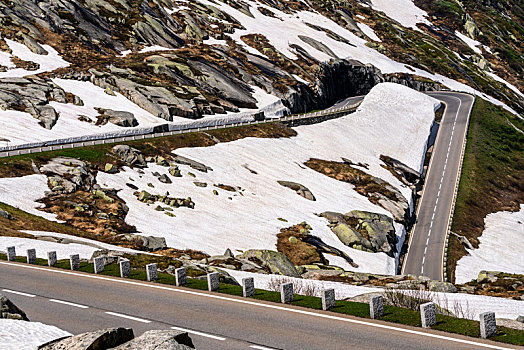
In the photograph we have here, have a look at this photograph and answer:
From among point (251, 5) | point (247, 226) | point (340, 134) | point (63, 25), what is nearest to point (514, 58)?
point (251, 5)

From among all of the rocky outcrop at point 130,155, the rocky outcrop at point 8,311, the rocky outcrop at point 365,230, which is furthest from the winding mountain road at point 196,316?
the rocky outcrop at point 365,230

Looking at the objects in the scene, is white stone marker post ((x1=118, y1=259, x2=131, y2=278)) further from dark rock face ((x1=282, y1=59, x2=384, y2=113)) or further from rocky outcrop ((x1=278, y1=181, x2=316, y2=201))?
dark rock face ((x1=282, y1=59, x2=384, y2=113))

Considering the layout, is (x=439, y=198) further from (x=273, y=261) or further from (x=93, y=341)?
(x=93, y=341)

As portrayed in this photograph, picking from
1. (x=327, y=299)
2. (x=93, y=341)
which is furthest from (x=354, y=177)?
(x=93, y=341)

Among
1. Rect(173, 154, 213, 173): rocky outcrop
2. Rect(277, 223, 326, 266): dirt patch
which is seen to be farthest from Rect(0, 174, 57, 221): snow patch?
Rect(277, 223, 326, 266): dirt patch

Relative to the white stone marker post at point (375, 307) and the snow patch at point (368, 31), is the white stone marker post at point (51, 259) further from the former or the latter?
the snow patch at point (368, 31)
